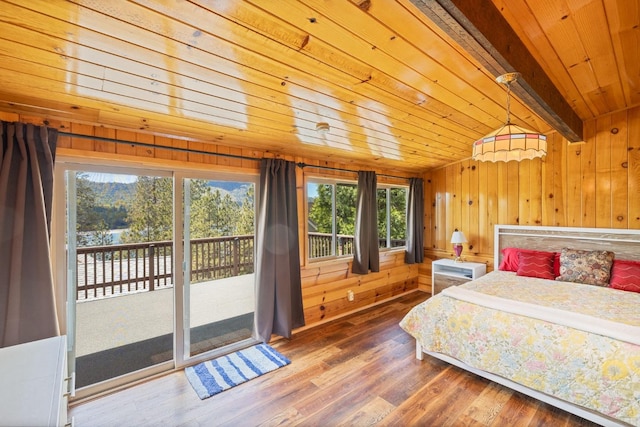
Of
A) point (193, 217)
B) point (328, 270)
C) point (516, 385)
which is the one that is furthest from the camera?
point (328, 270)

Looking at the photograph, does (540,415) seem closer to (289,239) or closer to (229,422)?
(229,422)

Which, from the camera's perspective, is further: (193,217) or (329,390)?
(193,217)

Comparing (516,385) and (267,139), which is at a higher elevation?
(267,139)

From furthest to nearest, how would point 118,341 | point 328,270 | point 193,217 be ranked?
point 328,270 → point 118,341 → point 193,217

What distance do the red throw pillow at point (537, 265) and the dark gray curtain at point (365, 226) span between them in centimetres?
183

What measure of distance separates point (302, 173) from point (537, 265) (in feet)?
10.1

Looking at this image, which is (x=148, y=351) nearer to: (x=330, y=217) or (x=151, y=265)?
(x=151, y=265)

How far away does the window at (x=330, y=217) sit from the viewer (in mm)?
3921

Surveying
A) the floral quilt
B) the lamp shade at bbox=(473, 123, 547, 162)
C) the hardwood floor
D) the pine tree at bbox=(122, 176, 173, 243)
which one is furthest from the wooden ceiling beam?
the pine tree at bbox=(122, 176, 173, 243)

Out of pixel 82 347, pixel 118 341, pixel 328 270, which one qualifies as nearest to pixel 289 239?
pixel 328 270

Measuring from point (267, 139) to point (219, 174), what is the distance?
59cm

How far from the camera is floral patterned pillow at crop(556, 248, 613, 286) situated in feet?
10.5

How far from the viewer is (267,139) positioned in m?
2.89

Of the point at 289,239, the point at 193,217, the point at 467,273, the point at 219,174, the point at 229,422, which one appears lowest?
the point at 229,422
